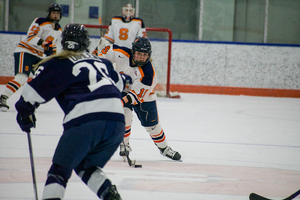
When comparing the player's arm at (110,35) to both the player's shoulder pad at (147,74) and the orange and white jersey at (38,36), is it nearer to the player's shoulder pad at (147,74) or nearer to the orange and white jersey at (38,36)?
the orange and white jersey at (38,36)

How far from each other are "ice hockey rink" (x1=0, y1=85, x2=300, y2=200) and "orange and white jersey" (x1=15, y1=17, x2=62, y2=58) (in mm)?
765

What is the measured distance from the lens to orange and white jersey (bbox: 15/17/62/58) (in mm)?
4648

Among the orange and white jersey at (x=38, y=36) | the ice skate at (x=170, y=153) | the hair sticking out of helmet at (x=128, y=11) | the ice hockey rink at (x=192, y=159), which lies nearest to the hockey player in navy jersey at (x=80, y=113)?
the ice hockey rink at (x=192, y=159)

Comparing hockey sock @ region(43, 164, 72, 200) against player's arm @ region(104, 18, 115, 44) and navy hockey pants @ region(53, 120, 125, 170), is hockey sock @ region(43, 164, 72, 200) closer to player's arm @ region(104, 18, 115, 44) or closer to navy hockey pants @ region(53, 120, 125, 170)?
navy hockey pants @ region(53, 120, 125, 170)

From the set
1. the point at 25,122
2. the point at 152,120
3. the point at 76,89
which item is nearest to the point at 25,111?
the point at 25,122

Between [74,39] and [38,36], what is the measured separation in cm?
339

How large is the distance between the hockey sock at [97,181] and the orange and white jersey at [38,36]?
3.45 meters

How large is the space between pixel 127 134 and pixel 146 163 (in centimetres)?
26

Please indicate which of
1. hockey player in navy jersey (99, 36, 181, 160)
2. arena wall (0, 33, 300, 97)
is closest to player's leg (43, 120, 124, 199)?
→ hockey player in navy jersey (99, 36, 181, 160)

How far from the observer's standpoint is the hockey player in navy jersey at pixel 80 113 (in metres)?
1.43

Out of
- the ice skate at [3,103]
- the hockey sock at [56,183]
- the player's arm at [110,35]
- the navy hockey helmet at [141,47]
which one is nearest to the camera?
the hockey sock at [56,183]

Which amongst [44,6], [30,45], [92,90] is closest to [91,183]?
[92,90]

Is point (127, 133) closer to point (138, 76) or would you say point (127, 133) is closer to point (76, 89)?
point (138, 76)

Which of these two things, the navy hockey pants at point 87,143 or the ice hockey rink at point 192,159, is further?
the ice hockey rink at point 192,159
